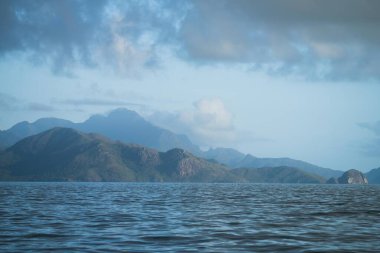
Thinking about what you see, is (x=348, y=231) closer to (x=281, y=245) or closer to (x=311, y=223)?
(x=311, y=223)

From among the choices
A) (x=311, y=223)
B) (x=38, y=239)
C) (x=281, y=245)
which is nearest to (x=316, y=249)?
(x=281, y=245)

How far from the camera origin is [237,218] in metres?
44.2

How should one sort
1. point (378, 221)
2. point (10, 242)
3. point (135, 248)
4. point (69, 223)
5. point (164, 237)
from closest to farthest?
point (135, 248) → point (10, 242) → point (164, 237) → point (69, 223) → point (378, 221)

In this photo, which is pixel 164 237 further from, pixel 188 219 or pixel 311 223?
pixel 311 223

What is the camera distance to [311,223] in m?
40.2

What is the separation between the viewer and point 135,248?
26.0 meters

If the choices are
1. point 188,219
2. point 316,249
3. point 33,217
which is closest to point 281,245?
point 316,249

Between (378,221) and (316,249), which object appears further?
(378,221)

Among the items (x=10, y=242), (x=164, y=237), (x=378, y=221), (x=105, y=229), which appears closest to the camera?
(x=10, y=242)

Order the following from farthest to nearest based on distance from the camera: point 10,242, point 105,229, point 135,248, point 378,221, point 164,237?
point 378,221 < point 105,229 < point 164,237 < point 10,242 < point 135,248

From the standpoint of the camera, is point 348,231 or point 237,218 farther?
point 237,218

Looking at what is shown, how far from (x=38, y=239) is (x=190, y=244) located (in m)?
10.2

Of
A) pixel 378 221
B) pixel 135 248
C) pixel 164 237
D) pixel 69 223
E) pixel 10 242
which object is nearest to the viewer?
pixel 135 248

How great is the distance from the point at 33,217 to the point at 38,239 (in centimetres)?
1578
